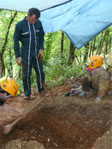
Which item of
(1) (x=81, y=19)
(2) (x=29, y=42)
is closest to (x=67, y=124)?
(2) (x=29, y=42)

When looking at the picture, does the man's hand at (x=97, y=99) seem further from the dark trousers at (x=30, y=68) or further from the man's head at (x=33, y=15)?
the man's head at (x=33, y=15)

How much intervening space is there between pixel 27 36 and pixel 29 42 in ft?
0.43

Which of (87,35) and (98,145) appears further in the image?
(87,35)

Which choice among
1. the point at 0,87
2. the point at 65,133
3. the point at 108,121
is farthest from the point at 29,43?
the point at 108,121

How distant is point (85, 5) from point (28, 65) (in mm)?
1804

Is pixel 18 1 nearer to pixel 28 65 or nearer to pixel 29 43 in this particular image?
pixel 29 43

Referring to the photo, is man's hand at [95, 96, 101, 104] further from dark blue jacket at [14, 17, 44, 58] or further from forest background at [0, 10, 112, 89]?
forest background at [0, 10, 112, 89]

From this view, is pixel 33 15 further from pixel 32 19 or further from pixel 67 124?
pixel 67 124

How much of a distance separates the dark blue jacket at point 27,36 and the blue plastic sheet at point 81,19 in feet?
1.30

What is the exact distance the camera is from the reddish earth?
2.86m

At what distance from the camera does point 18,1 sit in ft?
11.6

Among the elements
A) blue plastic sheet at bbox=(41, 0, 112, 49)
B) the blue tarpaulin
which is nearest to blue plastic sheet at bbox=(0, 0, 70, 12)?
the blue tarpaulin

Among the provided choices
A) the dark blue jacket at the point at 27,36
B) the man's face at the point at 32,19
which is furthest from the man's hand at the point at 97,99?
the man's face at the point at 32,19

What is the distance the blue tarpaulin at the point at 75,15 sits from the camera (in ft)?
10.6
